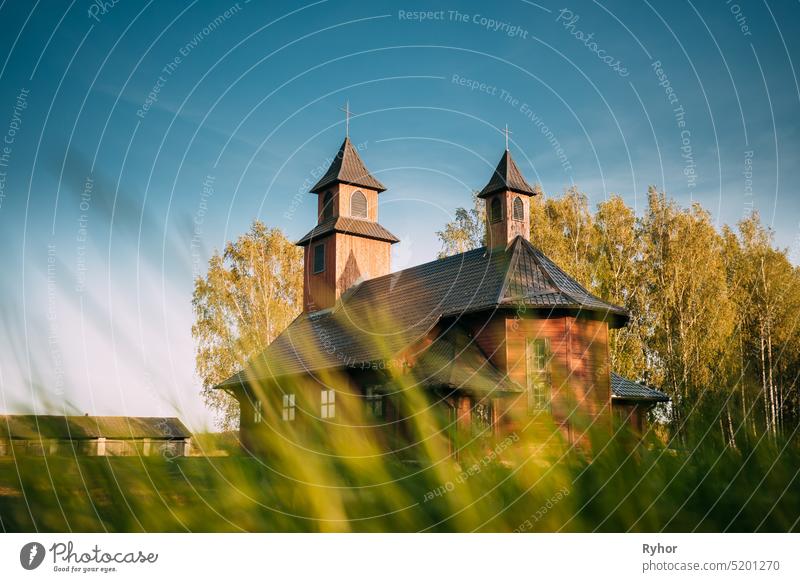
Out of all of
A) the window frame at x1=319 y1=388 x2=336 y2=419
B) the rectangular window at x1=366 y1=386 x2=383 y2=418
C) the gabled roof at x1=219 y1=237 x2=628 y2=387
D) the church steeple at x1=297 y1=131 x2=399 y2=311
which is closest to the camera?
the window frame at x1=319 y1=388 x2=336 y2=419

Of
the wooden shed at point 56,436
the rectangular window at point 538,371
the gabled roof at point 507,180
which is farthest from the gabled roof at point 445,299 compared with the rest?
the wooden shed at point 56,436

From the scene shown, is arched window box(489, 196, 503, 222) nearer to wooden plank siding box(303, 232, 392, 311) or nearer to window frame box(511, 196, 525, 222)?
window frame box(511, 196, 525, 222)

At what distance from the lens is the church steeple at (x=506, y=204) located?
25.3m

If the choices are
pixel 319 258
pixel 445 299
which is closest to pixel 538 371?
pixel 445 299

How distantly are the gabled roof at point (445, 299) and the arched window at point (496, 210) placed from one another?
120 cm

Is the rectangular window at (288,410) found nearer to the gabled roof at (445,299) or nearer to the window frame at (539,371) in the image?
the gabled roof at (445,299)

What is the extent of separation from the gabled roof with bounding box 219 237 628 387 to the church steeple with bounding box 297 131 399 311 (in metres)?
1.85

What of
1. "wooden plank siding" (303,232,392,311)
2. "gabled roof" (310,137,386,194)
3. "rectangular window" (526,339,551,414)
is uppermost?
"gabled roof" (310,137,386,194)

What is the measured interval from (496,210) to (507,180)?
1.17 meters

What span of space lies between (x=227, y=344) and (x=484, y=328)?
21.6 m

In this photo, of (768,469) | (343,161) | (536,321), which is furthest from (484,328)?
(768,469)

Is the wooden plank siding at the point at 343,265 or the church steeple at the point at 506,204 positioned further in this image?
the wooden plank siding at the point at 343,265

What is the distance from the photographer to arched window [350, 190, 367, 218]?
3069 cm

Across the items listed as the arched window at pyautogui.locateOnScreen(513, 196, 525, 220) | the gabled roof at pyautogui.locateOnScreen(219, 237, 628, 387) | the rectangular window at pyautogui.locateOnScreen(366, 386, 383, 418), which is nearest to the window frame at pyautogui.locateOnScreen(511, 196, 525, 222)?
the arched window at pyautogui.locateOnScreen(513, 196, 525, 220)
